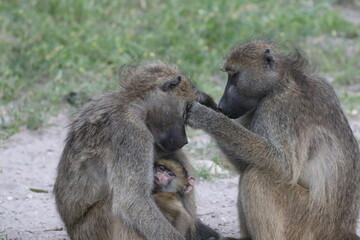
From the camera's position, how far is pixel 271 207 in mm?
6070

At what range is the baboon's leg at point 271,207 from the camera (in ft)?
19.9

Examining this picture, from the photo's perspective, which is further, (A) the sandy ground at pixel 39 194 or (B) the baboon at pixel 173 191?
(A) the sandy ground at pixel 39 194

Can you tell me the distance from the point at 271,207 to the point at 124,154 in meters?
1.03

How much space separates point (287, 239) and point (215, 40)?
498 centimetres

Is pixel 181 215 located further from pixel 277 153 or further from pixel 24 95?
pixel 24 95

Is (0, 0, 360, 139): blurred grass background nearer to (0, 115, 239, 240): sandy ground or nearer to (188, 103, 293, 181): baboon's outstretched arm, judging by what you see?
(0, 115, 239, 240): sandy ground

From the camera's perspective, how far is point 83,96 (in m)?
9.30

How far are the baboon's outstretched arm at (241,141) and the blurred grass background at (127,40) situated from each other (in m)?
2.96

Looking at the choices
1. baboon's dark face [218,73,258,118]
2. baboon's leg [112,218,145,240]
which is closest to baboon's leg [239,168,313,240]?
baboon's dark face [218,73,258,118]

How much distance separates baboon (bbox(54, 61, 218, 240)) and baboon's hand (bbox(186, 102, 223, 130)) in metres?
0.05

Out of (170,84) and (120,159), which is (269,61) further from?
(120,159)

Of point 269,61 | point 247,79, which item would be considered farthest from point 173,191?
point 269,61

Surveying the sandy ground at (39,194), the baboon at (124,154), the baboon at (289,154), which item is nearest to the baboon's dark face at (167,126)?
the baboon at (124,154)

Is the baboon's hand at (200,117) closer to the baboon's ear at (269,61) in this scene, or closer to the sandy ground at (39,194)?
the baboon's ear at (269,61)
